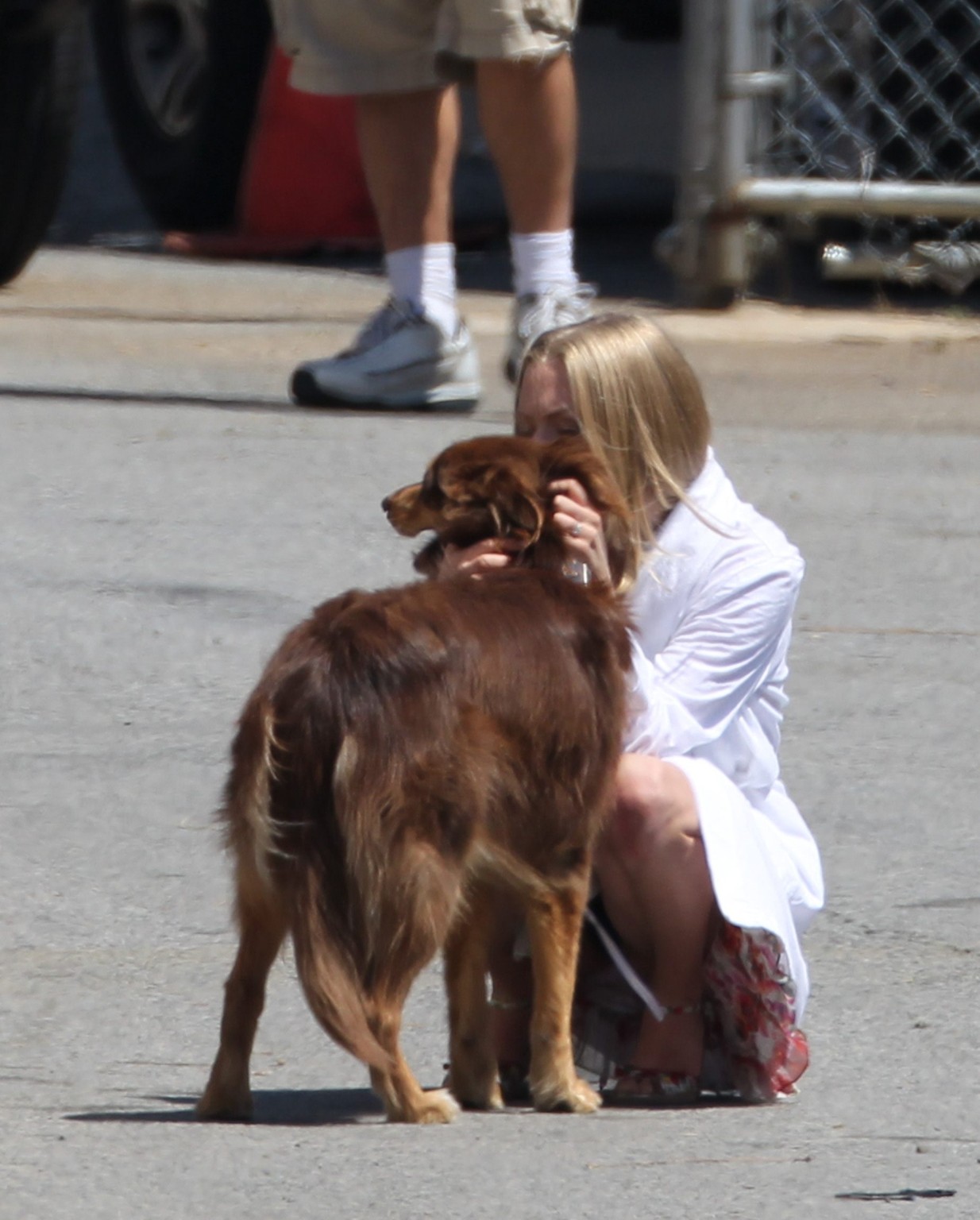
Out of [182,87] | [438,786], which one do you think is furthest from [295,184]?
[438,786]

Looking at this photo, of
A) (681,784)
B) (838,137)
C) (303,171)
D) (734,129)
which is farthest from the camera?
(303,171)

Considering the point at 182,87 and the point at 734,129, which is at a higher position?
the point at 734,129

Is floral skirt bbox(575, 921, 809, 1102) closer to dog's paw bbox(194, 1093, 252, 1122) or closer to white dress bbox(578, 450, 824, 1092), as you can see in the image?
white dress bbox(578, 450, 824, 1092)

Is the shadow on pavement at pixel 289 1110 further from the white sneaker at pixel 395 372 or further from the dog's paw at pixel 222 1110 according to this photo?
the white sneaker at pixel 395 372

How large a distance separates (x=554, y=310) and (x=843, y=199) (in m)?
2.07

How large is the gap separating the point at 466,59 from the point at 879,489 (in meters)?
1.47

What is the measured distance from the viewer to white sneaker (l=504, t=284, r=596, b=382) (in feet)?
19.9

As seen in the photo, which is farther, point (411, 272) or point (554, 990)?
point (411, 272)

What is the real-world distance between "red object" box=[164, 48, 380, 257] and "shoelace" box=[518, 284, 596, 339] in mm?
3404

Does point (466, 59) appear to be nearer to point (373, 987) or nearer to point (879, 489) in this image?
point (879, 489)

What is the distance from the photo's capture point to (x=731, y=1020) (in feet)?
10.8

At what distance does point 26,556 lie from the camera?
545cm

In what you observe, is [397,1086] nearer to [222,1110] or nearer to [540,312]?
[222,1110]

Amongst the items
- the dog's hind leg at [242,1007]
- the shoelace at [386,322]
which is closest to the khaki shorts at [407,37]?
the shoelace at [386,322]
